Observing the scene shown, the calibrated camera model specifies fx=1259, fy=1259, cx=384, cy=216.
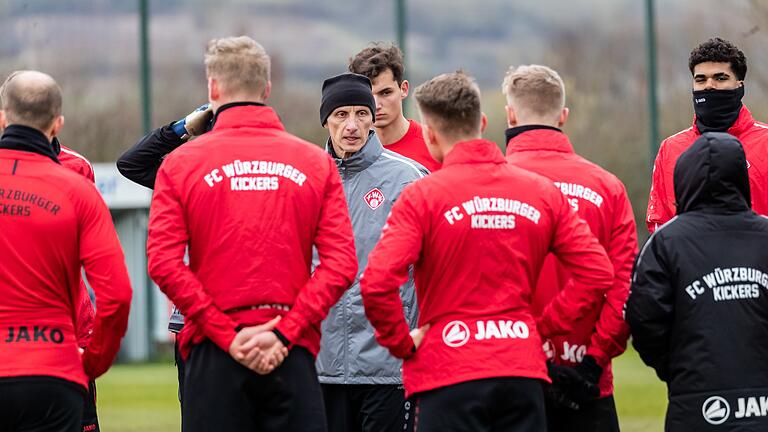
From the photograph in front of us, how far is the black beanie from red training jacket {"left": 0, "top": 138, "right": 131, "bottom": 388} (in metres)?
1.63

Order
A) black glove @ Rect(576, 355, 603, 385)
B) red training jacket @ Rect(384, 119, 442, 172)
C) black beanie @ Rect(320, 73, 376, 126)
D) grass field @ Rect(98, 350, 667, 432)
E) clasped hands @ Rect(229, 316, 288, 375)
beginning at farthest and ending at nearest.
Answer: grass field @ Rect(98, 350, 667, 432)
red training jacket @ Rect(384, 119, 442, 172)
black beanie @ Rect(320, 73, 376, 126)
black glove @ Rect(576, 355, 603, 385)
clasped hands @ Rect(229, 316, 288, 375)

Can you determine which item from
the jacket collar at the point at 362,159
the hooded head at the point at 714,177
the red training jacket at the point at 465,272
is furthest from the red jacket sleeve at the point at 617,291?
the jacket collar at the point at 362,159

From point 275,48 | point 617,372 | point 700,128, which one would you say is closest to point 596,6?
point 275,48

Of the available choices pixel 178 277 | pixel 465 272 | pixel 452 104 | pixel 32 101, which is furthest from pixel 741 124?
pixel 32 101

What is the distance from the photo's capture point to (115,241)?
509 cm

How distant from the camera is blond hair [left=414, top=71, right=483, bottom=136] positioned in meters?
5.09

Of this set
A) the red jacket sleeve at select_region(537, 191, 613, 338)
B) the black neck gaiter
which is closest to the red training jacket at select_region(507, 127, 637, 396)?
the red jacket sleeve at select_region(537, 191, 613, 338)

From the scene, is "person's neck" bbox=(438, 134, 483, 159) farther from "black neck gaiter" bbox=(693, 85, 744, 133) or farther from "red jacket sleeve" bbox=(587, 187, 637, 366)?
"black neck gaiter" bbox=(693, 85, 744, 133)

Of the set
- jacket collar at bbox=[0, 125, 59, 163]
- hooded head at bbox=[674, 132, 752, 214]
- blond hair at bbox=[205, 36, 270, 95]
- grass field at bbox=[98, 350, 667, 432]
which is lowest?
grass field at bbox=[98, 350, 667, 432]

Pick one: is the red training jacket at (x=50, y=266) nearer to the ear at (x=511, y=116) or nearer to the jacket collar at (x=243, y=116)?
the jacket collar at (x=243, y=116)

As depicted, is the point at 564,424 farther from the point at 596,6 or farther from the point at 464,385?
the point at 596,6

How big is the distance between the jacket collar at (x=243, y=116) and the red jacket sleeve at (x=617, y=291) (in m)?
1.54

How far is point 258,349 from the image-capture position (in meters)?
4.88

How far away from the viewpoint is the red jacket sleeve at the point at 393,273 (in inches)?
192
